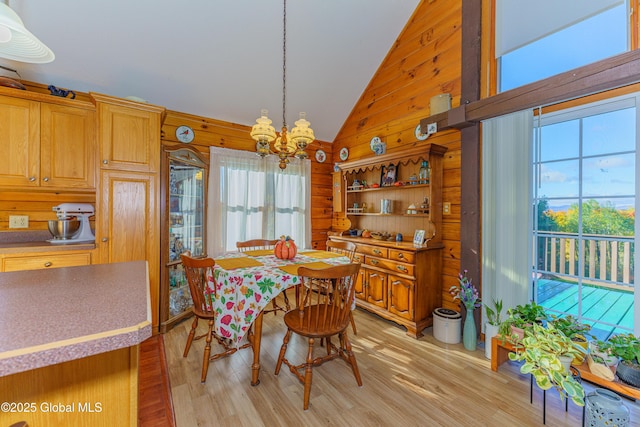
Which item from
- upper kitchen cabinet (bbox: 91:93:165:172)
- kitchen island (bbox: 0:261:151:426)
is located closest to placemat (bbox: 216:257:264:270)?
kitchen island (bbox: 0:261:151:426)

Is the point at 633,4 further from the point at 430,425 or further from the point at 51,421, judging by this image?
the point at 51,421

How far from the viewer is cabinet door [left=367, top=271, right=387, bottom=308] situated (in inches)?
120

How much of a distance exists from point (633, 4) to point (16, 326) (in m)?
3.53

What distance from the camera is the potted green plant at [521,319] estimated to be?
2.01 meters

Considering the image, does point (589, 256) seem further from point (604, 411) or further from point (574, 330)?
point (604, 411)

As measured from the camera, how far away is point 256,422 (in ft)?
5.44

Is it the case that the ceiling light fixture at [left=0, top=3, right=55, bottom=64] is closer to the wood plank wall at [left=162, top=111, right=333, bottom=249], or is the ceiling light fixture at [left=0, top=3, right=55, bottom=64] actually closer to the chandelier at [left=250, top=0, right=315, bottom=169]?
the chandelier at [left=250, top=0, right=315, bottom=169]

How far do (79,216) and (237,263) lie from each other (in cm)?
175

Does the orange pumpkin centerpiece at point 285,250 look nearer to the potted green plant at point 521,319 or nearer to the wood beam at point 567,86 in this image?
the potted green plant at point 521,319

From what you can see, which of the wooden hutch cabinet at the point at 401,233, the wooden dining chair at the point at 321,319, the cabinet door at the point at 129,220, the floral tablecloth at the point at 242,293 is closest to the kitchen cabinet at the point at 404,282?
the wooden hutch cabinet at the point at 401,233

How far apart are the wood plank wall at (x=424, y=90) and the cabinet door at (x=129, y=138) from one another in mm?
2750

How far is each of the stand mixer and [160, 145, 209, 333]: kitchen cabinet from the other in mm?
688

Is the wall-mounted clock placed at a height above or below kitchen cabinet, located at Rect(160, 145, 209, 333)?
above

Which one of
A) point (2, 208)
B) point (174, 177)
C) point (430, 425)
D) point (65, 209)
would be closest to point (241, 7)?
point (174, 177)
